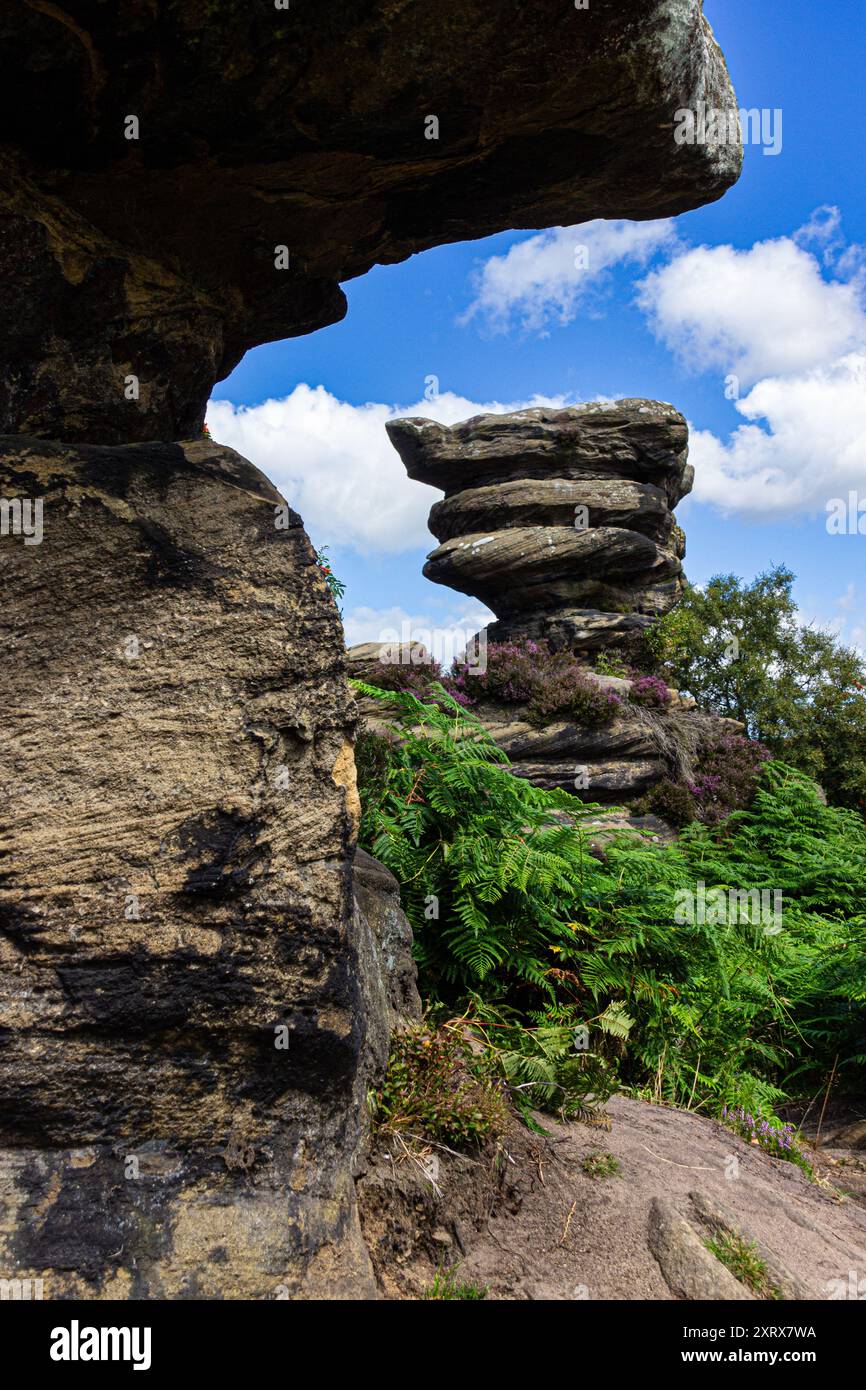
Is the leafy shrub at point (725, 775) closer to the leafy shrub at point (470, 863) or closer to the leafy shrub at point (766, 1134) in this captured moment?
the leafy shrub at point (766, 1134)

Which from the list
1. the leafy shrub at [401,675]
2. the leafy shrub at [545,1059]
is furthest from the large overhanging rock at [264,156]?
the leafy shrub at [401,675]

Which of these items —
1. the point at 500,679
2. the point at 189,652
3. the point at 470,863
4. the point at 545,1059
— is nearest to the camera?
the point at 189,652

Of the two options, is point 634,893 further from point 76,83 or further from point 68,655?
point 76,83

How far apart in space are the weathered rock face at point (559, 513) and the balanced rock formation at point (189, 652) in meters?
15.7

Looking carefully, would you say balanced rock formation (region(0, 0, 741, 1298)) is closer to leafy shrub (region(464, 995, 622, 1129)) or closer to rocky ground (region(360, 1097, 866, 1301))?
rocky ground (region(360, 1097, 866, 1301))

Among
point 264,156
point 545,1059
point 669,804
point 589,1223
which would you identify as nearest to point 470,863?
point 545,1059

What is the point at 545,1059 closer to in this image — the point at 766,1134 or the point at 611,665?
the point at 766,1134

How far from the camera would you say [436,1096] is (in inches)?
163

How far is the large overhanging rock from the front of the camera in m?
3.55

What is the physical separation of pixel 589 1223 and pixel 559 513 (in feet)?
59.8

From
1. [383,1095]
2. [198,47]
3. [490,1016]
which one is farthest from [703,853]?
[198,47]

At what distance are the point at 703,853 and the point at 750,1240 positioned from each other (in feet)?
25.8

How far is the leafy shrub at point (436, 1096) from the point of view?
4027 millimetres
